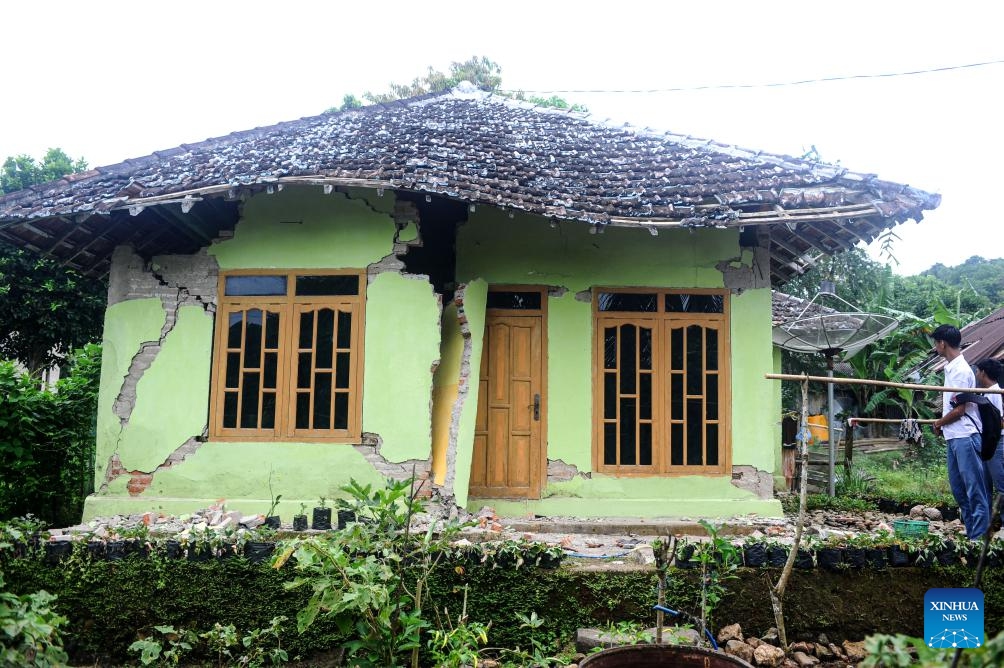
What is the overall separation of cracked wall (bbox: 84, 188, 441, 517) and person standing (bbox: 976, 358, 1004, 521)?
460 cm

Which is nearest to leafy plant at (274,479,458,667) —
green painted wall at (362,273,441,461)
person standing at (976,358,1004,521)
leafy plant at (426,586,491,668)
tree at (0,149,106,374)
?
leafy plant at (426,586,491,668)

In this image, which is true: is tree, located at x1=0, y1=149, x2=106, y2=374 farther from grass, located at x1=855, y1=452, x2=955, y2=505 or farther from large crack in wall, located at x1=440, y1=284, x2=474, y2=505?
grass, located at x1=855, y1=452, x2=955, y2=505

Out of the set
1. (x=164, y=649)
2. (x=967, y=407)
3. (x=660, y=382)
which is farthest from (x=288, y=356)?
(x=967, y=407)

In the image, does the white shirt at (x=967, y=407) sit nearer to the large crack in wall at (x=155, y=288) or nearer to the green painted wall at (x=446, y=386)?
the green painted wall at (x=446, y=386)

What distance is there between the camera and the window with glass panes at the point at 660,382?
7.41 m

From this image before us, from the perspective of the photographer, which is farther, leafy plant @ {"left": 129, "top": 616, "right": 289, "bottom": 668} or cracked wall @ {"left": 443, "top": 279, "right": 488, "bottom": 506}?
cracked wall @ {"left": 443, "top": 279, "right": 488, "bottom": 506}

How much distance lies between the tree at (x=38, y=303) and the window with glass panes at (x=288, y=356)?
6722 millimetres

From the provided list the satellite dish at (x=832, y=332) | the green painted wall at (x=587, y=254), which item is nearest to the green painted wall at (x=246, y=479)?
the green painted wall at (x=587, y=254)

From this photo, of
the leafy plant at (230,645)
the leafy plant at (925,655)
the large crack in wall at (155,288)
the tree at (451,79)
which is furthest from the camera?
the tree at (451,79)

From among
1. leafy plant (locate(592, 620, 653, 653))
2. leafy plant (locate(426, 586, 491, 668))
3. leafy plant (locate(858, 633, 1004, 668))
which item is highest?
leafy plant (locate(858, 633, 1004, 668))

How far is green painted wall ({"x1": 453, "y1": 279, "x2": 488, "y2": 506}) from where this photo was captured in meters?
6.80

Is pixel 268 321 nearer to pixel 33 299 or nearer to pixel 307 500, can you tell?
pixel 307 500

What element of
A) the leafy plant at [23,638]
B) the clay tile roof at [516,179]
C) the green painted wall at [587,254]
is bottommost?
the leafy plant at [23,638]

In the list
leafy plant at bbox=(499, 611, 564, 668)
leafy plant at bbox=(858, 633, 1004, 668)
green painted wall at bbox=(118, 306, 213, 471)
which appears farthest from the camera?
green painted wall at bbox=(118, 306, 213, 471)
